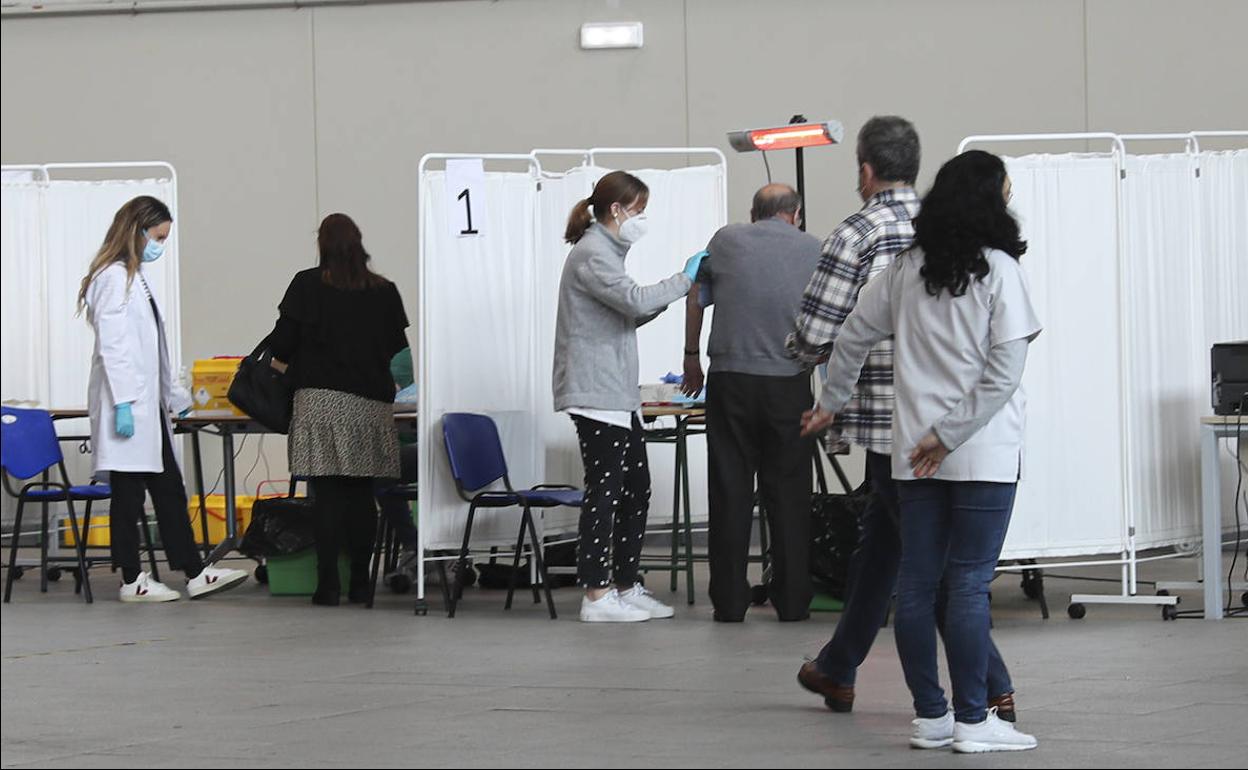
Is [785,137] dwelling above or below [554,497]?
above

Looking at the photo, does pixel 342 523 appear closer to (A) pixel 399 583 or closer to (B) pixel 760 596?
(A) pixel 399 583

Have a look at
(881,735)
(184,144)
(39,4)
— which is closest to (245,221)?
(184,144)

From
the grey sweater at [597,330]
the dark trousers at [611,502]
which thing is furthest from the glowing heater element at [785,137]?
the dark trousers at [611,502]

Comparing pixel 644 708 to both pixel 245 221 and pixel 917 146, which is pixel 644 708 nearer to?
pixel 917 146

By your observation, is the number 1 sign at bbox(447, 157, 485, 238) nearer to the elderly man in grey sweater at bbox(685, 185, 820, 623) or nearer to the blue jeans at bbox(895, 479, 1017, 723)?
the elderly man in grey sweater at bbox(685, 185, 820, 623)

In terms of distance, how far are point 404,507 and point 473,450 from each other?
0.98 m

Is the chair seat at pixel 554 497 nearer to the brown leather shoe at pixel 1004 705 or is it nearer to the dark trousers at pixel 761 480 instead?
the dark trousers at pixel 761 480

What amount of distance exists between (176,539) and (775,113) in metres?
4.67

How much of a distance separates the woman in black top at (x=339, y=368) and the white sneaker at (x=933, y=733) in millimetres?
3541

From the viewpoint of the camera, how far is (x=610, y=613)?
6.58 meters

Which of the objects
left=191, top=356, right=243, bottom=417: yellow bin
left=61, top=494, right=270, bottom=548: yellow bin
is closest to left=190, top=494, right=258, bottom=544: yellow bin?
left=61, top=494, right=270, bottom=548: yellow bin

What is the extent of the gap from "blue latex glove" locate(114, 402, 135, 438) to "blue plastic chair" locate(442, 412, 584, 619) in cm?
124

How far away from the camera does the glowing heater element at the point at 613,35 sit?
10617 mm

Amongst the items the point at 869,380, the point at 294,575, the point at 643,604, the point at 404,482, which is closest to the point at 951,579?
the point at 869,380
